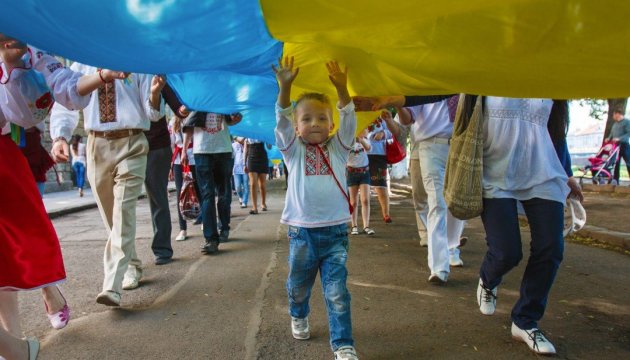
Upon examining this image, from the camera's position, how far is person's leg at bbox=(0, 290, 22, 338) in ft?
7.68

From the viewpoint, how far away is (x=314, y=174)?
2.68 m

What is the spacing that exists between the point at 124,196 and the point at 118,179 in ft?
0.54

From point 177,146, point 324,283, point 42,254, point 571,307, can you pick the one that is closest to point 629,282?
point 571,307

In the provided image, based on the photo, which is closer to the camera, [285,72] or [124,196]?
[285,72]

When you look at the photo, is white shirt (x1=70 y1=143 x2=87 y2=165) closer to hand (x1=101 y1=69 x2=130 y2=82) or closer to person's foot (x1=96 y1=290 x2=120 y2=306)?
person's foot (x1=96 y1=290 x2=120 y2=306)

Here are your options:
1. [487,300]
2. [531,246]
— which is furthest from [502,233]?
[487,300]

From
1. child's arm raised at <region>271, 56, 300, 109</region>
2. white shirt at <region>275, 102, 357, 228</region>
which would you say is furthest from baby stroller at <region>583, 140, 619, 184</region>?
child's arm raised at <region>271, 56, 300, 109</region>

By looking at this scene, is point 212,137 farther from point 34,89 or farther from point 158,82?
point 34,89

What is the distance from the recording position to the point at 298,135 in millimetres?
2773

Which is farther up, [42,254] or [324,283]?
[42,254]

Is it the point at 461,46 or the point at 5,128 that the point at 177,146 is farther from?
the point at 461,46

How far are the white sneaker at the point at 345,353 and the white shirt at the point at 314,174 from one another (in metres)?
0.67

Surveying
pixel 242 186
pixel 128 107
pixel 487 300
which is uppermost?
pixel 128 107

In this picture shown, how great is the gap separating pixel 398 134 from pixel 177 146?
388 cm
